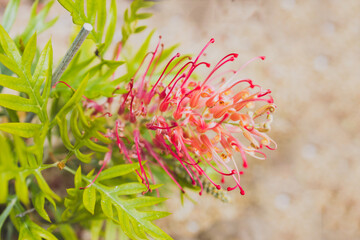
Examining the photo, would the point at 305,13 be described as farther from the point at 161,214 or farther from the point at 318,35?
the point at 161,214

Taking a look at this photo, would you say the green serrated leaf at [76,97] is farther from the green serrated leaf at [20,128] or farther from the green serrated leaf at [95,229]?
the green serrated leaf at [95,229]

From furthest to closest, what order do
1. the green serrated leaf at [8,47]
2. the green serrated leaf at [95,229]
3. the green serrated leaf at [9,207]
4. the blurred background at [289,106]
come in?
1. the blurred background at [289,106]
2. the green serrated leaf at [95,229]
3. the green serrated leaf at [9,207]
4. the green serrated leaf at [8,47]

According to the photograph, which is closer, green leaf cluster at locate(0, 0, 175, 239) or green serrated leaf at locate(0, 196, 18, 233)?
green leaf cluster at locate(0, 0, 175, 239)

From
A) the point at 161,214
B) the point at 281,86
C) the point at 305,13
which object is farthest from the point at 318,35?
the point at 161,214

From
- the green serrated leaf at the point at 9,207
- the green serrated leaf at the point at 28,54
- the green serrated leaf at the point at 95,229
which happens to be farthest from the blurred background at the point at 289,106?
the green serrated leaf at the point at 28,54

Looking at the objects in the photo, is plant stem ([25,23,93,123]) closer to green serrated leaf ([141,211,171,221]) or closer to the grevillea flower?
the grevillea flower

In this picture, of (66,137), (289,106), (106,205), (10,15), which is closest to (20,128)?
(66,137)

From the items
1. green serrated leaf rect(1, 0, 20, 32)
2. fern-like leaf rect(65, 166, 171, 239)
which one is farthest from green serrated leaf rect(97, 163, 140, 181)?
green serrated leaf rect(1, 0, 20, 32)
